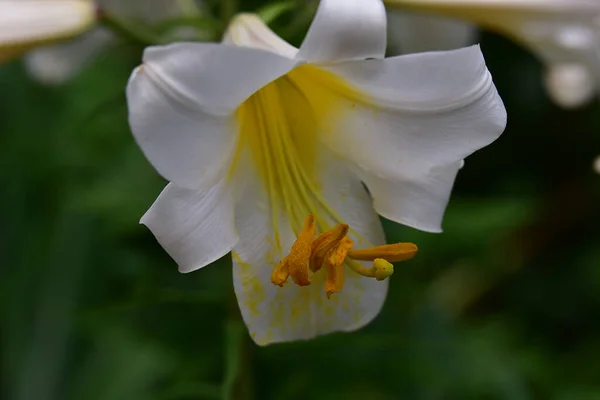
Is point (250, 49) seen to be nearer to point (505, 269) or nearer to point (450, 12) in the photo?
point (450, 12)

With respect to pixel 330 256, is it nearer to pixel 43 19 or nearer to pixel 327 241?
pixel 327 241

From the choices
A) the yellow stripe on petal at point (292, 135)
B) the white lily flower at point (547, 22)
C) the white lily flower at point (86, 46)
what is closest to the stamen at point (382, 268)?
the yellow stripe on petal at point (292, 135)

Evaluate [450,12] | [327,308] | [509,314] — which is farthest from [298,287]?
[509,314]

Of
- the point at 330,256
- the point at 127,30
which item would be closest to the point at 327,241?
the point at 330,256

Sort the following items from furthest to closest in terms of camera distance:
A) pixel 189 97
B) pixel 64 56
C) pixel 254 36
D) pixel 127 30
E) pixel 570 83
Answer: pixel 64 56 → pixel 570 83 → pixel 127 30 → pixel 254 36 → pixel 189 97

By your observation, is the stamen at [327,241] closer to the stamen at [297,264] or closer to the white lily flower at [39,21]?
the stamen at [297,264]
